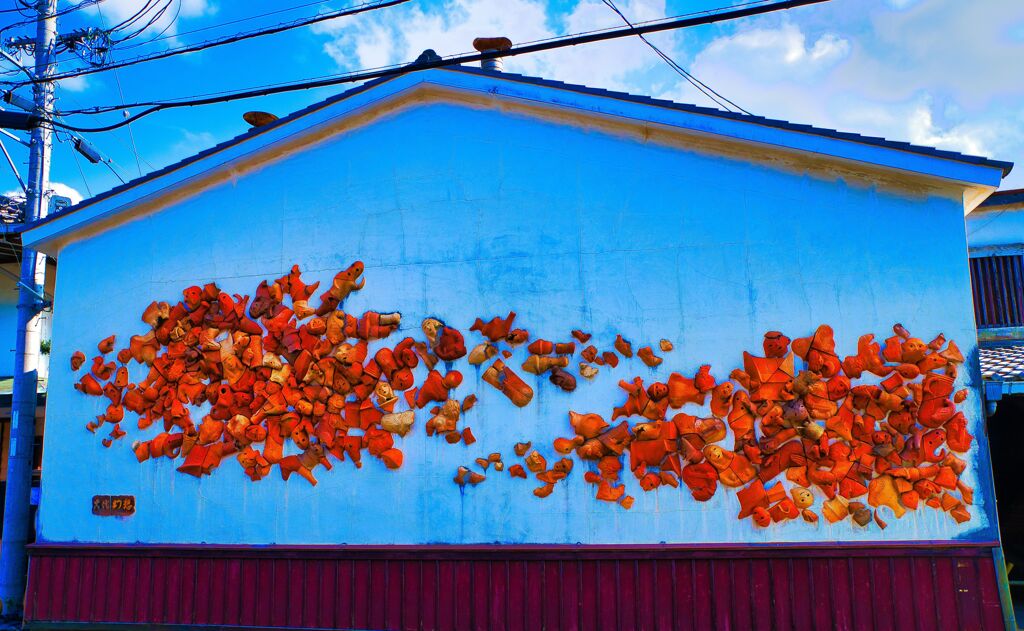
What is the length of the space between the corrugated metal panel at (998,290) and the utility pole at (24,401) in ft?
45.2

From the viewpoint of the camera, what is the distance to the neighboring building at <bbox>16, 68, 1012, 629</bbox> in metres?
7.57

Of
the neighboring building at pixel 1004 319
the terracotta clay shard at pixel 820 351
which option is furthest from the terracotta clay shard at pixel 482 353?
the neighboring building at pixel 1004 319

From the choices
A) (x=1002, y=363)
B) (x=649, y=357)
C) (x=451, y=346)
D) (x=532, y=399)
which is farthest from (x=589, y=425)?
(x=1002, y=363)

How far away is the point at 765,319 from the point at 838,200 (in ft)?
4.88

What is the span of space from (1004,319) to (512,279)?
804 centimetres

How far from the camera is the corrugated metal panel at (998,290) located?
37.9 ft

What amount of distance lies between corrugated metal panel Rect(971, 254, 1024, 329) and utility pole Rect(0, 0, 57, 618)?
13762mm

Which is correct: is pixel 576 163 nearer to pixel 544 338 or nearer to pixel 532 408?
pixel 544 338

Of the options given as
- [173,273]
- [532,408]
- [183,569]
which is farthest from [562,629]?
[173,273]

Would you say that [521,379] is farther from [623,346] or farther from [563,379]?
[623,346]

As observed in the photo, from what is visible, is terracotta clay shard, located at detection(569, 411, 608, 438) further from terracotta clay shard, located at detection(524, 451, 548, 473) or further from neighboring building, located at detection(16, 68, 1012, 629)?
terracotta clay shard, located at detection(524, 451, 548, 473)

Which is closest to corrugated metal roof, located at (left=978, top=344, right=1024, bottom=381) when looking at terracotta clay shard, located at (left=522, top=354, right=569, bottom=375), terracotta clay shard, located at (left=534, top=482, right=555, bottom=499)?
terracotta clay shard, located at (left=522, top=354, right=569, bottom=375)

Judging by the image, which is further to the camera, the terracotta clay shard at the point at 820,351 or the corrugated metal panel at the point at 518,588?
the terracotta clay shard at the point at 820,351

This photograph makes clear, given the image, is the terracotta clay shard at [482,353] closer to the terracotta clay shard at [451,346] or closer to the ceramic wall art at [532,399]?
the ceramic wall art at [532,399]
